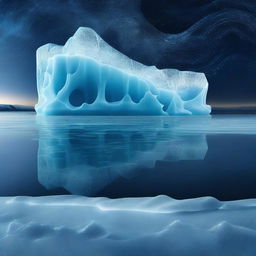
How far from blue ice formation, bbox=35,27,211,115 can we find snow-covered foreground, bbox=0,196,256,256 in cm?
898

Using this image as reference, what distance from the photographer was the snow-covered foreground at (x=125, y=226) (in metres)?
0.62

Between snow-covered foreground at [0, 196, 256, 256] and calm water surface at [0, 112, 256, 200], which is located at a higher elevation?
snow-covered foreground at [0, 196, 256, 256]

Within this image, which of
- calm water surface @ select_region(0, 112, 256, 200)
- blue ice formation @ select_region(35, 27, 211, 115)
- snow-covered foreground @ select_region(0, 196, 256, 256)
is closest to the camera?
snow-covered foreground @ select_region(0, 196, 256, 256)

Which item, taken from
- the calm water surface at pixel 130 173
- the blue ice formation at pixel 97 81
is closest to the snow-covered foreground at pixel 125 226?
the calm water surface at pixel 130 173

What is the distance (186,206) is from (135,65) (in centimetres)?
968

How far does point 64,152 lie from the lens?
1.92 m

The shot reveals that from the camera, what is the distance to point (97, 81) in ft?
32.2

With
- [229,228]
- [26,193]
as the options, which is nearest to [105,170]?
[26,193]

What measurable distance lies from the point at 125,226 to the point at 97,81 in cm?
932

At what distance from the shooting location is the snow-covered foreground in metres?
0.62

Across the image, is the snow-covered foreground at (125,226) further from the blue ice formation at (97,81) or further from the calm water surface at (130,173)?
the blue ice formation at (97,81)

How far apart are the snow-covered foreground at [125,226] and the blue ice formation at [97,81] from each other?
8.98 meters

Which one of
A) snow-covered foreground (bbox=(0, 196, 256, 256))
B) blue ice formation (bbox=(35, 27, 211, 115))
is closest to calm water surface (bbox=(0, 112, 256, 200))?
snow-covered foreground (bbox=(0, 196, 256, 256))

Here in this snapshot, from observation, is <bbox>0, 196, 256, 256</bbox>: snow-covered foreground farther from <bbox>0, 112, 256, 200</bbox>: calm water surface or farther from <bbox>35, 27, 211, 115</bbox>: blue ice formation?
<bbox>35, 27, 211, 115</bbox>: blue ice formation
